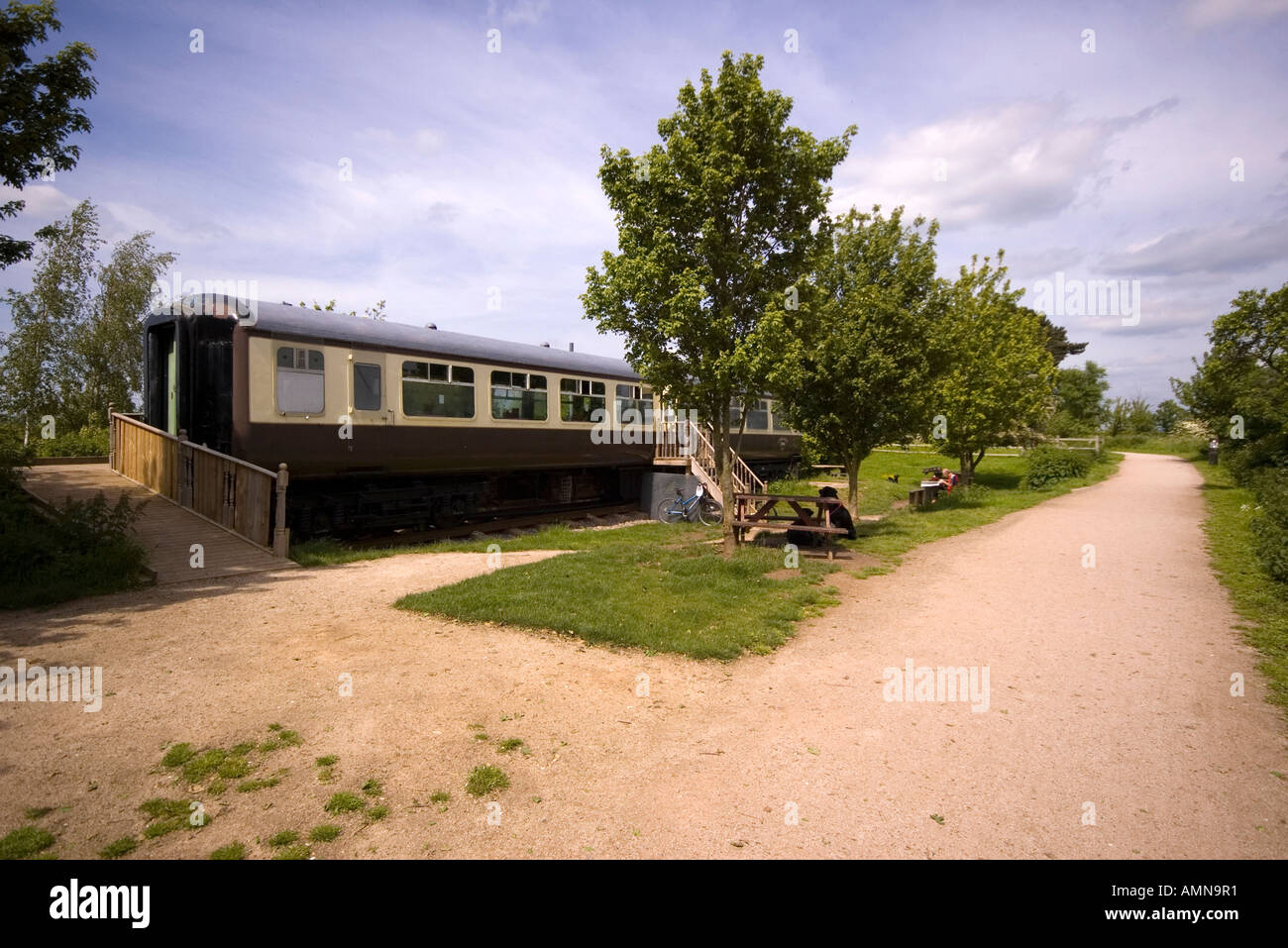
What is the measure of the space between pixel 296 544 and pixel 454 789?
27.6ft

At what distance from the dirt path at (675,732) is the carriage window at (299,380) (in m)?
3.69

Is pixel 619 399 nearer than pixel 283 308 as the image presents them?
No

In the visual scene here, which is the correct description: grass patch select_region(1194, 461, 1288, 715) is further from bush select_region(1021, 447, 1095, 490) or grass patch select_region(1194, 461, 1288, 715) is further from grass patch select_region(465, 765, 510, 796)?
bush select_region(1021, 447, 1095, 490)

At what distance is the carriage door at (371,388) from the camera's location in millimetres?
11453

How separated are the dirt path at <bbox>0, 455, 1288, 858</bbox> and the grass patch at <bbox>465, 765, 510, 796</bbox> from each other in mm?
73

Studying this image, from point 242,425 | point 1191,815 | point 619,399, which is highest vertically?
point 619,399

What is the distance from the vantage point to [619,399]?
17734 millimetres

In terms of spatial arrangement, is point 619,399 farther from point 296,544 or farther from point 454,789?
point 454,789

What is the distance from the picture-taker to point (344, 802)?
3586mm

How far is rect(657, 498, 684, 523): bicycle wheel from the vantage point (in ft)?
55.0

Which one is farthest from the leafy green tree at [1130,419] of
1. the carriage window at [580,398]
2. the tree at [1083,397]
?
the carriage window at [580,398]

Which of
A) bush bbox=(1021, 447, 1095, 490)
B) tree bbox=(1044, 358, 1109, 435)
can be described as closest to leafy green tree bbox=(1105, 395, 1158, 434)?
tree bbox=(1044, 358, 1109, 435)
